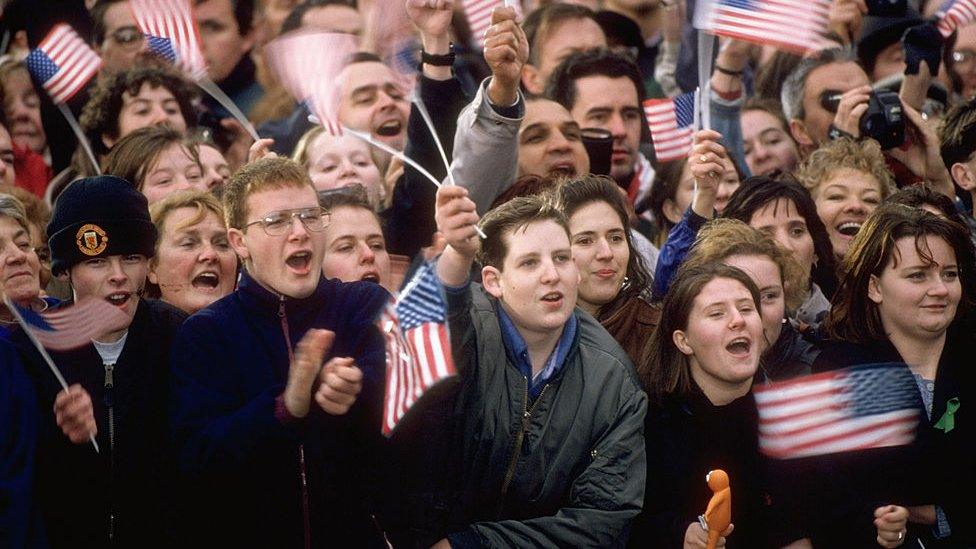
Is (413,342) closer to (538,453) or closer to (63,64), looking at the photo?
(538,453)

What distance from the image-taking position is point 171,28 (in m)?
6.99

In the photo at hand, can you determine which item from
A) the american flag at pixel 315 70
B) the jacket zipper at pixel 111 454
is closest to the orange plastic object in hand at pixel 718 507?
the jacket zipper at pixel 111 454

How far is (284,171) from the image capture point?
5.25 metres

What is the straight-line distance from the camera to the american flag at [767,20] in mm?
6332

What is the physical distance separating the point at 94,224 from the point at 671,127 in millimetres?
2710

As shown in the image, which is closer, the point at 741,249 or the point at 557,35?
the point at 741,249

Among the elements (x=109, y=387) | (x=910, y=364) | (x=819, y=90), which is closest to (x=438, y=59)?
(x=109, y=387)

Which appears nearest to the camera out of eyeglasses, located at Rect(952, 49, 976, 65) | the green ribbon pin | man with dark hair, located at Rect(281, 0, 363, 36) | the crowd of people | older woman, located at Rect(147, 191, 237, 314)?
the crowd of people

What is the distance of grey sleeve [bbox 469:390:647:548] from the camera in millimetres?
5113

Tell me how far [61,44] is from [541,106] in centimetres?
Result: 231

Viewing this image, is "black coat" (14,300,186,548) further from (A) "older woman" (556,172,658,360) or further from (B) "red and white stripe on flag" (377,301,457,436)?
(A) "older woman" (556,172,658,360)

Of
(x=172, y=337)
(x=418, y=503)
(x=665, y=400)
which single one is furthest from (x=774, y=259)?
(x=172, y=337)

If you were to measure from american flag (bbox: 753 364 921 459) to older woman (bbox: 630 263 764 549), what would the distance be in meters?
0.10

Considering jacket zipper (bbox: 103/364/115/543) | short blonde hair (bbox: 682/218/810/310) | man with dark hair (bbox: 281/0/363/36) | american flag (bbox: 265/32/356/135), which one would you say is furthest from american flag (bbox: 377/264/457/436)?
man with dark hair (bbox: 281/0/363/36)
